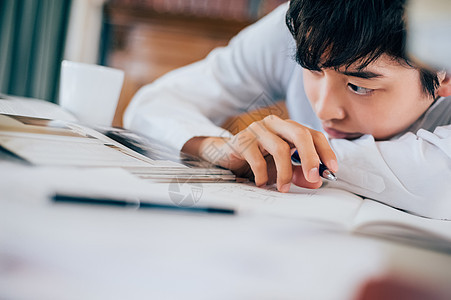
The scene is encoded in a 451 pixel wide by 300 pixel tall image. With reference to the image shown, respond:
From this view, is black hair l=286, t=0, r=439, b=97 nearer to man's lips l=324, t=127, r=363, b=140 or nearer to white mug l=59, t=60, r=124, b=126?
man's lips l=324, t=127, r=363, b=140

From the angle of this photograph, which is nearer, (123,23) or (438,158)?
(438,158)

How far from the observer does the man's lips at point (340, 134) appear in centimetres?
42

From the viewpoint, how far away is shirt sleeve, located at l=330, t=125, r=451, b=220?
1.12ft

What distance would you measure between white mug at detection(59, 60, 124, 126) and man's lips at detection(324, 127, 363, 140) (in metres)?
0.34

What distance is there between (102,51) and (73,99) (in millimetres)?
1131

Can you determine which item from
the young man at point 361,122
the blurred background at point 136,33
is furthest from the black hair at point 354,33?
the blurred background at point 136,33

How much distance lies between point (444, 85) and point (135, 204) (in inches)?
12.6

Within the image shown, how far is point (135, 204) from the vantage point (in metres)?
0.20

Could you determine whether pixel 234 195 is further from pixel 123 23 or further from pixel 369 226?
pixel 123 23

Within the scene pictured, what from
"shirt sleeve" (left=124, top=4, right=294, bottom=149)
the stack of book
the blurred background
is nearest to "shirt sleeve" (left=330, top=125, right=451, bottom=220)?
the stack of book

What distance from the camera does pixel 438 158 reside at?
0.35m

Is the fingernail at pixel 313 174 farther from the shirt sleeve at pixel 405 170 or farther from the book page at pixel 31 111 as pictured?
the book page at pixel 31 111

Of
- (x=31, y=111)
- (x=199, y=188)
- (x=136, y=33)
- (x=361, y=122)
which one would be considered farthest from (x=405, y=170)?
(x=136, y=33)

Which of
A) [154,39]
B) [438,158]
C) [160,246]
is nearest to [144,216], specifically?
[160,246]
